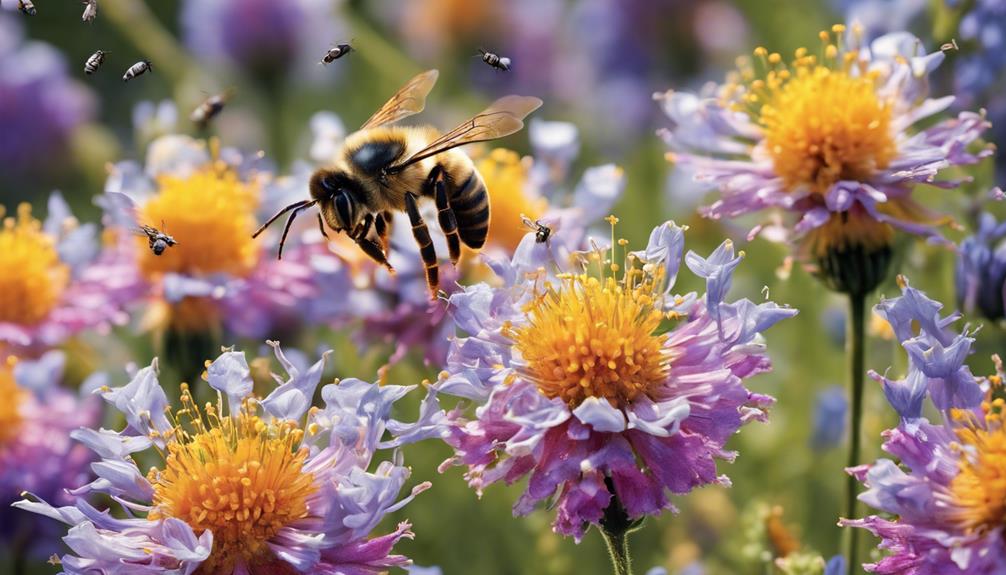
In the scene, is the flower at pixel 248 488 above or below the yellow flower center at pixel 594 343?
below

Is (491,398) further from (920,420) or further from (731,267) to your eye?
(920,420)

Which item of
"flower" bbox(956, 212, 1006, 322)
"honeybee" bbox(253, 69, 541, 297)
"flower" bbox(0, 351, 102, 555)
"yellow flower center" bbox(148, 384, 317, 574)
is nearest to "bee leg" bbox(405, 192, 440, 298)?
"honeybee" bbox(253, 69, 541, 297)

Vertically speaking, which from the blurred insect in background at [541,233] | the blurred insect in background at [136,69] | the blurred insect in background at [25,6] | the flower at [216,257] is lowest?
the flower at [216,257]

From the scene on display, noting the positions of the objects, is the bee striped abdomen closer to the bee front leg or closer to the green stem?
the bee front leg

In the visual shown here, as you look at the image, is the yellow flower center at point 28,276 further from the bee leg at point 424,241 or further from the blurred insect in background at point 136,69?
the bee leg at point 424,241

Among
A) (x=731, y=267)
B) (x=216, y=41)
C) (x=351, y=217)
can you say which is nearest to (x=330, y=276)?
(x=351, y=217)

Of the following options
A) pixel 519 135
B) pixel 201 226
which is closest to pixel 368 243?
pixel 201 226

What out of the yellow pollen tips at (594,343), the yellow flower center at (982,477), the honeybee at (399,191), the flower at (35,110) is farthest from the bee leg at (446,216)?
the flower at (35,110)
